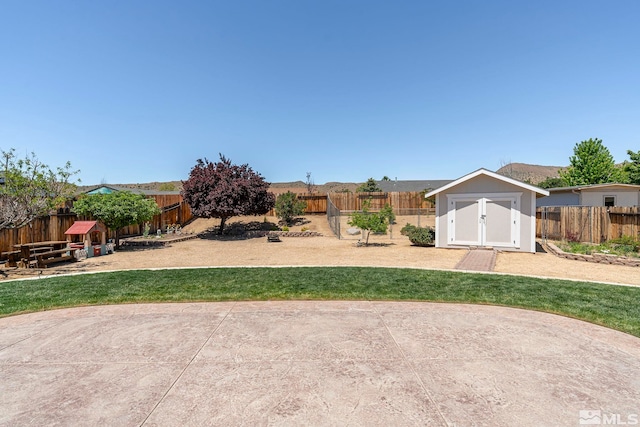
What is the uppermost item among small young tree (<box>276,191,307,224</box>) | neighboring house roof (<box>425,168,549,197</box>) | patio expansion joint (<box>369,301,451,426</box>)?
neighboring house roof (<box>425,168,549,197</box>)

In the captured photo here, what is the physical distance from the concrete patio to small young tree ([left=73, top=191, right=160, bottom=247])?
368 inches

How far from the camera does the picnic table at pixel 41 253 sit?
1055 cm

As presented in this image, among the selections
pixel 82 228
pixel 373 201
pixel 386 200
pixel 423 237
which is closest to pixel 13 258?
pixel 82 228

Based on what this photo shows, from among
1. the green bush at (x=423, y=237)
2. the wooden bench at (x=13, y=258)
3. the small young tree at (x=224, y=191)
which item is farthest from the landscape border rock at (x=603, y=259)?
the wooden bench at (x=13, y=258)

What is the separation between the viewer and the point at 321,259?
12227 millimetres

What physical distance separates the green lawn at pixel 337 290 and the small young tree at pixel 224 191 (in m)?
10.6

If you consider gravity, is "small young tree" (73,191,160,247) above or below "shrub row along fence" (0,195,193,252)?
above

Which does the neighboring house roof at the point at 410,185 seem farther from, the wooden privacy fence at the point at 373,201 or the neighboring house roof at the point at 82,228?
the neighboring house roof at the point at 82,228

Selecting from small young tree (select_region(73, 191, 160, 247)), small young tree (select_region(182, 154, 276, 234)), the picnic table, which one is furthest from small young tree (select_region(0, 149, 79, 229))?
small young tree (select_region(182, 154, 276, 234))

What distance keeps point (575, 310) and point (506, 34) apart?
13496mm

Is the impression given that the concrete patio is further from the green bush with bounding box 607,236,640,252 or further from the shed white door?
the green bush with bounding box 607,236,640,252

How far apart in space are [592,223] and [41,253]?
73.6ft

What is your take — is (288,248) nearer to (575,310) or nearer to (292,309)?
(292,309)

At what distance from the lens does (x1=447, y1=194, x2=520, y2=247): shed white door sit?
13523 mm
